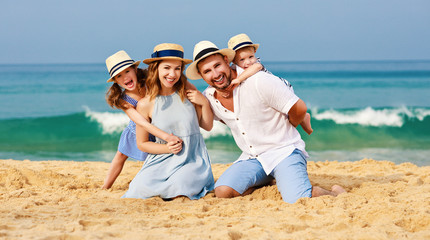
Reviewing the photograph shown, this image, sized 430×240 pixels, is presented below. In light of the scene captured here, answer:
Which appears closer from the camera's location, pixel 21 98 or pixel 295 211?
pixel 295 211

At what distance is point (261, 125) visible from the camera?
13.0 ft

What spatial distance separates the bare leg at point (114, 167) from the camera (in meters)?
4.51

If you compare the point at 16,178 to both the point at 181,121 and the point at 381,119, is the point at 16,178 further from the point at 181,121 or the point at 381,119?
the point at 381,119

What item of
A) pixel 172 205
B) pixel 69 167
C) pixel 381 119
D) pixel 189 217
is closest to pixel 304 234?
pixel 189 217

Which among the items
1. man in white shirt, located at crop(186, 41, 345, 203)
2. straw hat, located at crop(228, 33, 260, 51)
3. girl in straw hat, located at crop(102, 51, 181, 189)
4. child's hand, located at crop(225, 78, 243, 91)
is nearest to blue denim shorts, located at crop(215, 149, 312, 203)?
man in white shirt, located at crop(186, 41, 345, 203)

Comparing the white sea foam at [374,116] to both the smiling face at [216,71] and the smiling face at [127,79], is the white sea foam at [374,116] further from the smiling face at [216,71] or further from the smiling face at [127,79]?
the smiling face at [127,79]

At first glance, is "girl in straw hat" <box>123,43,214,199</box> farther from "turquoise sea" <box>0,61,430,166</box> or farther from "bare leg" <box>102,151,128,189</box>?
"turquoise sea" <box>0,61,430,166</box>

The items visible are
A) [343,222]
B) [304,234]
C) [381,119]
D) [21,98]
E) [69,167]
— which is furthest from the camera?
[21,98]

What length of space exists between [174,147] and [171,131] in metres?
0.18

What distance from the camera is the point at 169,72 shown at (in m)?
3.77

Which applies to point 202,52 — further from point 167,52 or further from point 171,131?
point 171,131

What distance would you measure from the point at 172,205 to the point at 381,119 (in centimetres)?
1151

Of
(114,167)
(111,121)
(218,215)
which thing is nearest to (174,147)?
(218,215)

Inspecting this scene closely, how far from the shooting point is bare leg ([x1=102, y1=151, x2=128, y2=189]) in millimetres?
4512
